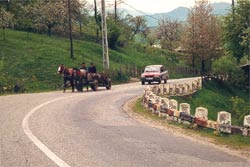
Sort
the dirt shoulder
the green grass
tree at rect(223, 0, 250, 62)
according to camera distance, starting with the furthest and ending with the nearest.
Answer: tree at rect(223, 0, 250, 62), the green grass, the dirt shoulder

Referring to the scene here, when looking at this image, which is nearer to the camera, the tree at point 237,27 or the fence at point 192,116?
the fence at point 192,116

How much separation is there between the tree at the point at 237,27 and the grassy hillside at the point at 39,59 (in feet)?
43.8

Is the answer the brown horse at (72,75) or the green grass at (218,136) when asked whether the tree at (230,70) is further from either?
the green grass at (218,136)

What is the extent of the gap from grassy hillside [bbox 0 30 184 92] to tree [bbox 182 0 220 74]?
841cm

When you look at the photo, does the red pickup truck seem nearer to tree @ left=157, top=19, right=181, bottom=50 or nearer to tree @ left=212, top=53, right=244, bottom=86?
tree @ left=212, top=53, right=244, bottom=86

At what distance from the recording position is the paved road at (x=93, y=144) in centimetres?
846

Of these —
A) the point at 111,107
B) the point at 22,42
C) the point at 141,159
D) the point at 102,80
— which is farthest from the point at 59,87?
the point at 141,159

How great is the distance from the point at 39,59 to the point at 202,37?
2860 cm

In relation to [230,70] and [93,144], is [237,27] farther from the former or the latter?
[93,144]

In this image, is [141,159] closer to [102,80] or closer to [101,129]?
[101,129]

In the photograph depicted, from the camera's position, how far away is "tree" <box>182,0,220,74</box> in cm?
6399

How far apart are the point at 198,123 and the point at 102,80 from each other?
1919 cm

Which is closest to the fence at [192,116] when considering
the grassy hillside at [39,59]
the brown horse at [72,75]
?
the brown horse at [72,75]

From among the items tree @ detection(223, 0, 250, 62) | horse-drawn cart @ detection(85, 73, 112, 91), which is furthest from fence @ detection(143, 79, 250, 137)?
tree @ detection(223, 0, 250, 62)
